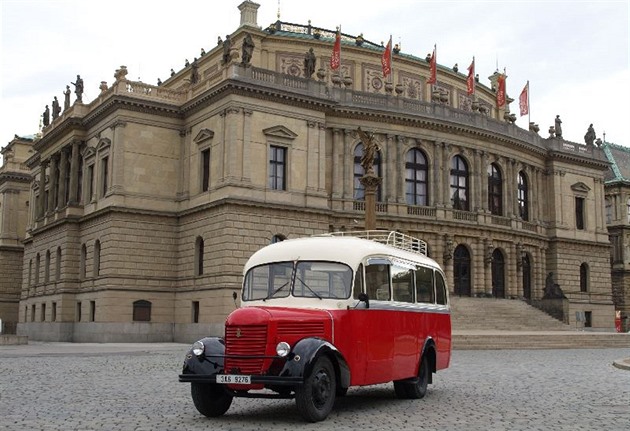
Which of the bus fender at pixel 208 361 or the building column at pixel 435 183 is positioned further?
the building column at pixel 435 183

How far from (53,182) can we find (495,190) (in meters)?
32.2

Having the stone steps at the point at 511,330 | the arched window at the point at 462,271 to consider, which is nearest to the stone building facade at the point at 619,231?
the stone steps at the point at 511,330

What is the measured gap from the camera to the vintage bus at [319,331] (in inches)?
482

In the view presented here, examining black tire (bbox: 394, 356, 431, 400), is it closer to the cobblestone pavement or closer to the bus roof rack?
the cobblestone pavement

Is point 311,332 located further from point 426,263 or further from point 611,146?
point 611,146

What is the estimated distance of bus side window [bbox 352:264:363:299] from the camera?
13719 millimetres

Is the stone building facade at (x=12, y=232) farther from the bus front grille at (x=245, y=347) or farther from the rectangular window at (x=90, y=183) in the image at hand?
the bus front grille at (x=245, y=347)

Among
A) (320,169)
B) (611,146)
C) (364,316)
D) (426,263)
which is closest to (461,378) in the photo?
(426,263)

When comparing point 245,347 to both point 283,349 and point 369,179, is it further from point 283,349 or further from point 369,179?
point 369,179

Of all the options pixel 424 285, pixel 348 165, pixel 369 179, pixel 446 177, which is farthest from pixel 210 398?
pixel 446 177

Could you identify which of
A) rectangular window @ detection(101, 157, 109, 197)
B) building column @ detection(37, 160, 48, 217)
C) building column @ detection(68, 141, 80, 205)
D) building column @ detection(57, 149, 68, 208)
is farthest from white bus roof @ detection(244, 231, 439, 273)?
building column @ detection(37, 160, 48, 217)

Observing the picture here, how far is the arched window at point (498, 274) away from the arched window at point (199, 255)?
21.3 m

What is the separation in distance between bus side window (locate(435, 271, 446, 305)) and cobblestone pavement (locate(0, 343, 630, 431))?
6.71 feet


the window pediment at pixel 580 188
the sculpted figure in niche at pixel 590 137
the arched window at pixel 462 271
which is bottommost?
the arched window at pixel 462 271
